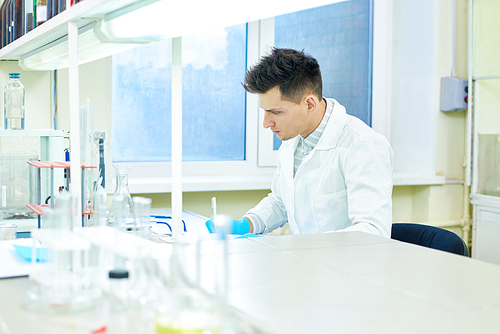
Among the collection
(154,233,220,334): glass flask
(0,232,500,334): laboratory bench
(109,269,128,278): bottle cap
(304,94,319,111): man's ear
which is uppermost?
(304,94,319,111): man's ear

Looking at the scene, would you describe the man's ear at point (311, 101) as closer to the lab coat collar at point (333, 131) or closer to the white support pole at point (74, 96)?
the lab coat collar at point (333, 131)

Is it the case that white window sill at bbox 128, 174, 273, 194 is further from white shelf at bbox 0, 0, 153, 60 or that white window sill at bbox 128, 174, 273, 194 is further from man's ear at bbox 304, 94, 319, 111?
white shelf at bbox 0, 0, 153, 60

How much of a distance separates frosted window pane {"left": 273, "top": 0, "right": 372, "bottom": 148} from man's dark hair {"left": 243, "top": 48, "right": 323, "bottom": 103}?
1139 millimetres

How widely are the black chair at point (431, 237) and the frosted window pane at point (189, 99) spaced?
1.27 m

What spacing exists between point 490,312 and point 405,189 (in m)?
2.54

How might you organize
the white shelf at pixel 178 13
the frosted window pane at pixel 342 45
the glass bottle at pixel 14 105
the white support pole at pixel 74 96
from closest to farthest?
the white shelf at pixel 178 13 → the white support pole at pixel 74 96 → the glass bottle at pixel 14 105 → the frosted window pane at pixel 342 45

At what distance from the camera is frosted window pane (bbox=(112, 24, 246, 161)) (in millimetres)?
2717

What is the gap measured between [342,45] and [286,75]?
4.71 feet

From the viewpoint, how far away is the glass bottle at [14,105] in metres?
1.92

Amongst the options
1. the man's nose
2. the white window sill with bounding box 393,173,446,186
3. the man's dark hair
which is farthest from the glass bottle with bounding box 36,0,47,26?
the white window sill with bounding box 393,173,446,186

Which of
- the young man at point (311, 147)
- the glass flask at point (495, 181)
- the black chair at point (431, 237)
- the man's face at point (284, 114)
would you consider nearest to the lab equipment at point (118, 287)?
the young man at point (311, 147)

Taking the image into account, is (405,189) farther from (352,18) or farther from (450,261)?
(450,261)

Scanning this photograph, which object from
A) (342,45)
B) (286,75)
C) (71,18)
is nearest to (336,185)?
(286,75)

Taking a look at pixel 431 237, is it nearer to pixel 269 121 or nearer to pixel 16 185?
pixel 269 121
